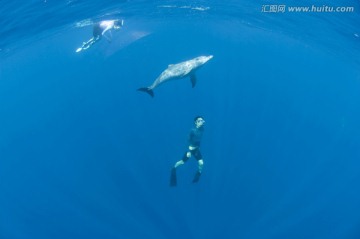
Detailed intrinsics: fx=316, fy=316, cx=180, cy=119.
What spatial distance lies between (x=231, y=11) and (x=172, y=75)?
10403 mm

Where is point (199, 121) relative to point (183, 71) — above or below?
below

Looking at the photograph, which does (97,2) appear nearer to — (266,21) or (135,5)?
(135,5)

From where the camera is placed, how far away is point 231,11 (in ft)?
77.6

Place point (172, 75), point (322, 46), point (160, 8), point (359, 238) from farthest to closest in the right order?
point (322, 46), point (160, 8), point (359, 238), point (172, 75)

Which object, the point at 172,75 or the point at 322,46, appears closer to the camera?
the point at 172,75

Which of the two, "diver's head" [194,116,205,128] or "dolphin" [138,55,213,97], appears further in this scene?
"dolphin" [138,55,213,97]

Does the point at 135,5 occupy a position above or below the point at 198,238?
above

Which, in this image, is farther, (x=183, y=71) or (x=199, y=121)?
(x=183, y=71)

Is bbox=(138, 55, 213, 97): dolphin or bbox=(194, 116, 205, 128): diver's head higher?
bbox=(138, 55, 213, 97): dolphin

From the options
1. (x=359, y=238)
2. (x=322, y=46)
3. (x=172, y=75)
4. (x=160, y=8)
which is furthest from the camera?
(x=322, y=46)

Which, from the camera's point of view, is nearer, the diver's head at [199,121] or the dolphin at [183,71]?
the diver's head at [199,121]

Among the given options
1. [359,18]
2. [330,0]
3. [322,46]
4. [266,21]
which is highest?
[330,0]

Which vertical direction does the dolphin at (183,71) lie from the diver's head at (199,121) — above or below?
above

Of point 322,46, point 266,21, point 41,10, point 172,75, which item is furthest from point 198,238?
point 322,46
